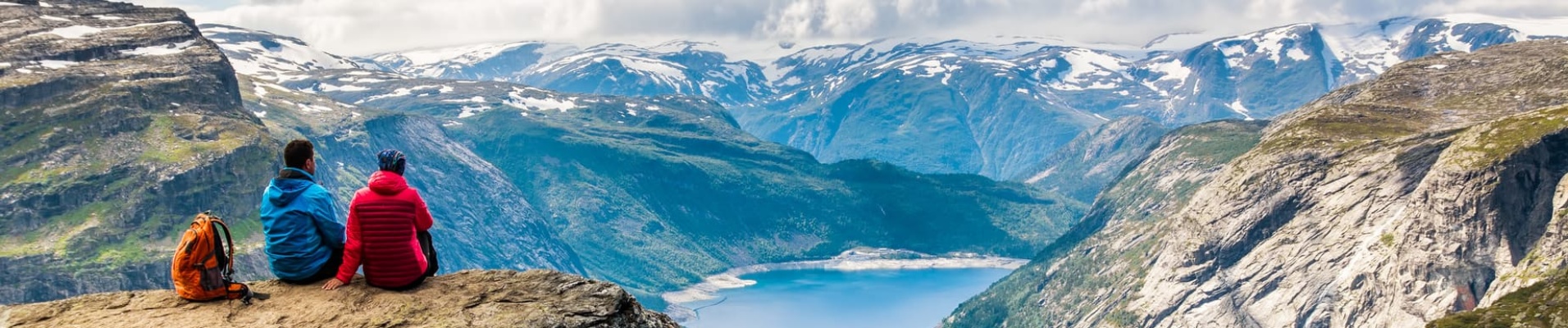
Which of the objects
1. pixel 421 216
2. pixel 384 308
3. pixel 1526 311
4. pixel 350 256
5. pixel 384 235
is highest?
pixel 421 216

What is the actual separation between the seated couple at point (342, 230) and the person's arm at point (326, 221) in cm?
2

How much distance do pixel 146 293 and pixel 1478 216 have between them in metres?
210

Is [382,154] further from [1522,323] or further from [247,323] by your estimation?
[1522,323]

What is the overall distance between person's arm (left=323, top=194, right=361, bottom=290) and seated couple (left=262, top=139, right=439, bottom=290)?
20 mm

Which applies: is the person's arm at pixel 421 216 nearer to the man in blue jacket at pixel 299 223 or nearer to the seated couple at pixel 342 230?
the seated couple at pixel 342 230

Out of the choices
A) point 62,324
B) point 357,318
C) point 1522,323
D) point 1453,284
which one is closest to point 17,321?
point 62,324

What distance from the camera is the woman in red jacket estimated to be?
2933 centimetres

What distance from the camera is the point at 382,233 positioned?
29422mm

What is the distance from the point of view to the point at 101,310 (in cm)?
2842

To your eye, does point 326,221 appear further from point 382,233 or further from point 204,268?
point 204,268

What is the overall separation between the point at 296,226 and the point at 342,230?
1.11 metres

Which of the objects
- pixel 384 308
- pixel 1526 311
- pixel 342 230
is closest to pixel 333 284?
pixel 342 230

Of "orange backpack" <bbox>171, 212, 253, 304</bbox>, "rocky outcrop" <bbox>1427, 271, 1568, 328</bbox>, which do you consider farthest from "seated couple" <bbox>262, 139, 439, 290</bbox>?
"rocky outcrop" <bbox>1427, 271, 1568, 328</bbox>

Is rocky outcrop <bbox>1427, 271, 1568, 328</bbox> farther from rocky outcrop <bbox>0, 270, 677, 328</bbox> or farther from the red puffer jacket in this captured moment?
the red puffer jacket
